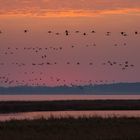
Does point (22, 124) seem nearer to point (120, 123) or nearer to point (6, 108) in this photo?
point (120, 123)

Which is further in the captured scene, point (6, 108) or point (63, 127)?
point (6, 108)

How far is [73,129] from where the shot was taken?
31500mm

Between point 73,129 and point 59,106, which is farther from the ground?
point 73,129

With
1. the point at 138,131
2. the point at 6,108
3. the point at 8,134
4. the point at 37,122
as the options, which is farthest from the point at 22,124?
the point at 6,108

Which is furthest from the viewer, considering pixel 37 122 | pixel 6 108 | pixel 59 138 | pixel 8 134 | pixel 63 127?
pixel 6 108

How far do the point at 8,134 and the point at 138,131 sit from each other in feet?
20.5

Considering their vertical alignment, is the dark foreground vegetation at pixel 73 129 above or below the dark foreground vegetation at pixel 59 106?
above

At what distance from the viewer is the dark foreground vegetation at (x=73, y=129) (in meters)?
27.7

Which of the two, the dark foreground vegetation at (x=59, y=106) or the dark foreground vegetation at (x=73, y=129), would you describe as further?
the dark foreground vegetation at (x=59, y=106)

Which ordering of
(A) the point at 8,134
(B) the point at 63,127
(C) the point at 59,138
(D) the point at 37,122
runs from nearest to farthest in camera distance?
(C) the point at 59,138
(A) the point at 8,134
(B) the point at 63,127
(D) the point at 37,122

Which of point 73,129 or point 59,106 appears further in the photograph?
point 59,106

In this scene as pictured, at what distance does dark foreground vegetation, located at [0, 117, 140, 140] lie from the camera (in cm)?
2767

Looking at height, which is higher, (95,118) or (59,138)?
(59,138)

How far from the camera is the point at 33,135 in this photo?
28.5 metres
